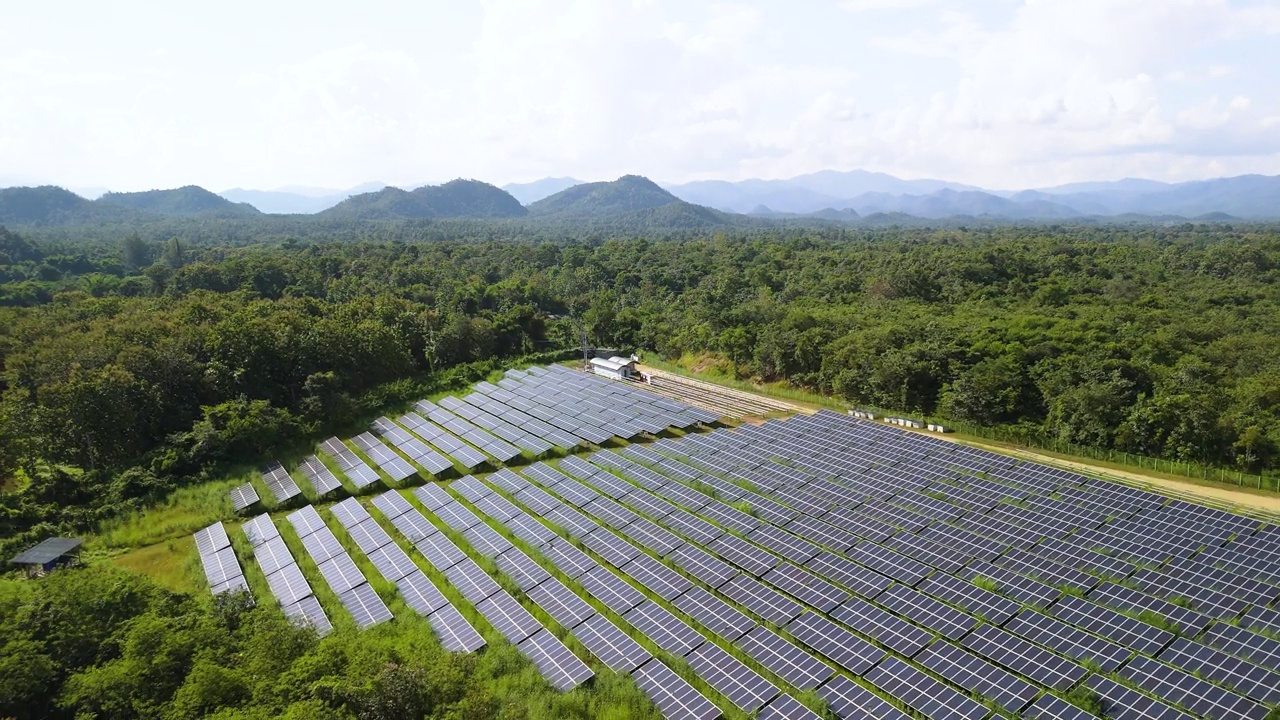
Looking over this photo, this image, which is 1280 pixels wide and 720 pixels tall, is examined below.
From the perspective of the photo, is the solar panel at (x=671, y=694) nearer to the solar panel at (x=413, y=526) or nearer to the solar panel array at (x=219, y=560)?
the solar panel at (x=413, y=526)

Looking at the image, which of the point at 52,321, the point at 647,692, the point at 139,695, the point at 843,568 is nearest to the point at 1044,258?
the point at 843,568

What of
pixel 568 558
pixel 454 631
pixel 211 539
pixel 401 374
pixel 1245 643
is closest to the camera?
pixel 1245 643

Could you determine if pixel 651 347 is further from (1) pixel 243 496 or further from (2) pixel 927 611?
(2) pixel 927 611

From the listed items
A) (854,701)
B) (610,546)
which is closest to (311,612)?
(610,546)

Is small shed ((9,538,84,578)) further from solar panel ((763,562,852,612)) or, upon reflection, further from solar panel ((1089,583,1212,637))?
solar panel ((1089,583,1212,637))

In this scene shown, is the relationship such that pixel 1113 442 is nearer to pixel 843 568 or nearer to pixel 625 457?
pixel 843 568
